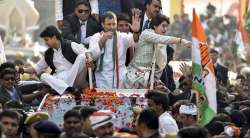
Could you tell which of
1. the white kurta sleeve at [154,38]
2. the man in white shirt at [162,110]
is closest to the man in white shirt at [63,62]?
the white kurta sleeve at [154,38]

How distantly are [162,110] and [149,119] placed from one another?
5.72ft

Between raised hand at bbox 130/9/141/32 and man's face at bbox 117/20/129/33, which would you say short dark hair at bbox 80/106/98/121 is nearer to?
raised hand at bbox 130/9/141/32

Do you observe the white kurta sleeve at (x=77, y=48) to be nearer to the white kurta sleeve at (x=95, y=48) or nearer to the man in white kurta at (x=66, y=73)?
the man in white kurta at (x=66, y=73)

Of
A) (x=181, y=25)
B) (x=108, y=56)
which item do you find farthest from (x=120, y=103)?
(x=181, y=25)

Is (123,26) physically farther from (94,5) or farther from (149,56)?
(94,5)

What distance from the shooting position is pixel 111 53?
20.1 m

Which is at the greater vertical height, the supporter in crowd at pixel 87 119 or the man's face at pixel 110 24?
the man's face at pixel 110 24

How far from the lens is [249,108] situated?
20891mm

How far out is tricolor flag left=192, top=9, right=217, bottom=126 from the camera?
17.7m

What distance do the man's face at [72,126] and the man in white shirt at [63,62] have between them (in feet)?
9.96

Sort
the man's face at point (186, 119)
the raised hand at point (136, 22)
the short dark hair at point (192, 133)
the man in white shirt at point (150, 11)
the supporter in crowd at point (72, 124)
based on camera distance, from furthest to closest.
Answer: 1. the man in white shirt at point (150, 11)
2. the raised hand at point (136, 22)
3. the man's face at point (186, 119)
4. the supporter in crowd at point (72, 124)
5. the short dark hair at point (192, 133)

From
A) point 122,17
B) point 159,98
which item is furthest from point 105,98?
point 122,17

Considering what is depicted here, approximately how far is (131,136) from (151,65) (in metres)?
4.17

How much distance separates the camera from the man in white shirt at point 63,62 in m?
19.8
